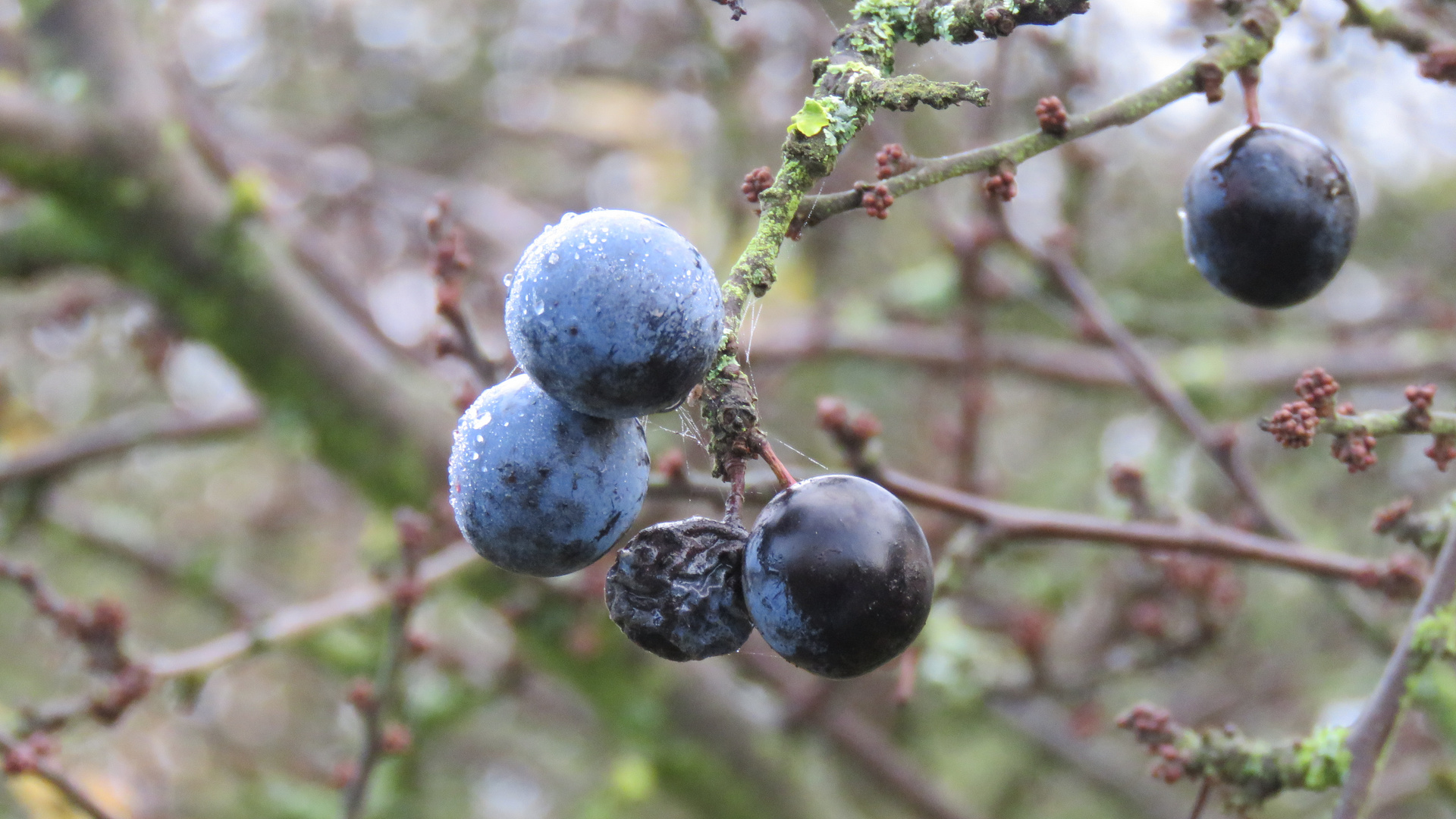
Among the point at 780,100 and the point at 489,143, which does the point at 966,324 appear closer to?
the point at 780,100

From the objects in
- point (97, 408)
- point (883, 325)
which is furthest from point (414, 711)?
point (97, 408)

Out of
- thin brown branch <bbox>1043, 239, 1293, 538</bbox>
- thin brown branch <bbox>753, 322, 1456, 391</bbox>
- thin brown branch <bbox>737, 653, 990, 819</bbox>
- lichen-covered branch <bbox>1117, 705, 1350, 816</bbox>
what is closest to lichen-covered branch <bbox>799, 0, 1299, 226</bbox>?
lichen-covered branch <bbox>1117, 705, 1350, 816</bbox>

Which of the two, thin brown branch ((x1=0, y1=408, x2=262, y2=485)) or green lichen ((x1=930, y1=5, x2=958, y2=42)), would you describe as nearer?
green lichen ((x1=930, y1=5, x2=958, y2=42))

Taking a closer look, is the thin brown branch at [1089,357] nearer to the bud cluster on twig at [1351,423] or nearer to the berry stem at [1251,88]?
the berry stem at [1251,88]

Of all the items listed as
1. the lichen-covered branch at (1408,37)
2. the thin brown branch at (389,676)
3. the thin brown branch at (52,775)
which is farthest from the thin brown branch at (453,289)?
the lichen-covered branch at (1408,37)

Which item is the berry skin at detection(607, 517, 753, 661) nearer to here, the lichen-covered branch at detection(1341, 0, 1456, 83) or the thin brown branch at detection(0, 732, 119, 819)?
the lichen-covered branch at detection(1341, 0, 1456, 83)

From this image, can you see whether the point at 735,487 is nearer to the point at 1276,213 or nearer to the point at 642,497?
the point at 642,497

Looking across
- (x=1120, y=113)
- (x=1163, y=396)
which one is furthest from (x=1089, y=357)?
(x=1120, y=113)
